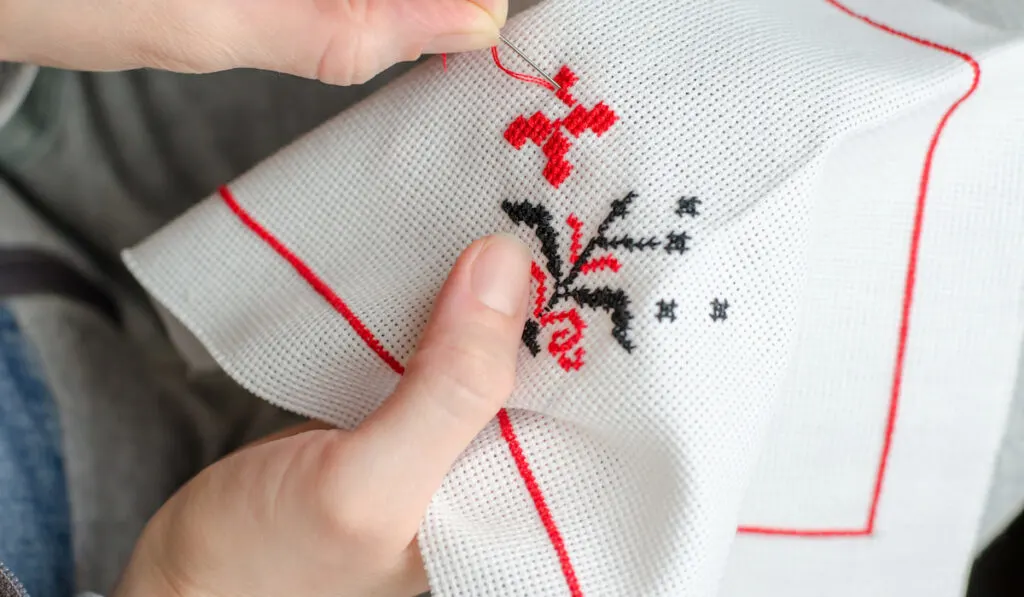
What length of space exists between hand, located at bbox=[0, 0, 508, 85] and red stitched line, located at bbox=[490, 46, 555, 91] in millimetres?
21

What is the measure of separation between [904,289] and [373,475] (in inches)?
16.1

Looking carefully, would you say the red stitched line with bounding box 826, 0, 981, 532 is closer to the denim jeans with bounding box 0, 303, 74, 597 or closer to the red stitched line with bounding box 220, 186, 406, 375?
the red stitched line with bounding box 220, 186, 406, 375

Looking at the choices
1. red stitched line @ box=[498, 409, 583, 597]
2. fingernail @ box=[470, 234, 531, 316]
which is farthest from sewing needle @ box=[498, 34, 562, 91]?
red stitched line @ box=[498, 409, 583, 597]

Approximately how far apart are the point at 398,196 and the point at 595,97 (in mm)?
155

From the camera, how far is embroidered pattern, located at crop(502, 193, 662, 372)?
469 millimetres

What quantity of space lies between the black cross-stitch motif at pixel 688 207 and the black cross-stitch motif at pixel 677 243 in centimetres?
1

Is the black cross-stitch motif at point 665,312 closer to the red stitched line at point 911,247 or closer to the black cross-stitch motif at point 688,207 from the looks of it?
the black cross-stitch motif at point 688,207

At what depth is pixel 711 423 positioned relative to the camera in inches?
18.0

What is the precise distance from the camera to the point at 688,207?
47cm

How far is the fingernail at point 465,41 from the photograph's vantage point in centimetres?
51

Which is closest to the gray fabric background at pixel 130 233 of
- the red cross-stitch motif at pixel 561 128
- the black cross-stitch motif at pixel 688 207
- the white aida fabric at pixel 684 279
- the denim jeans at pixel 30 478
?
the denim jeans at pixel 30 478

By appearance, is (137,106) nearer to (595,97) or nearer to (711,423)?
(595,97)

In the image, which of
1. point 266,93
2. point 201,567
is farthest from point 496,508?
point 266,93

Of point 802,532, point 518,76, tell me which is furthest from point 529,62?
point 802,532
